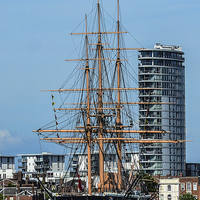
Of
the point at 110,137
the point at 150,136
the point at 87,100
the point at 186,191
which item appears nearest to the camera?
the point at 87,100

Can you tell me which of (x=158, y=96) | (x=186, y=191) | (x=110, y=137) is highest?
(x=158, y=96)

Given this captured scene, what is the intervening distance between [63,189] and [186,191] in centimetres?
5390

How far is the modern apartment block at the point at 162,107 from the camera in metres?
190

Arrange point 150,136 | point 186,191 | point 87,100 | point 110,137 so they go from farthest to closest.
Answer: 1. point 150,136
2. point 186,191
3. point 110,137
4. point 87,100

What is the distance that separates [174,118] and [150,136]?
11.5 m

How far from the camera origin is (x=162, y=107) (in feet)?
635

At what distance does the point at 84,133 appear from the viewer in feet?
332

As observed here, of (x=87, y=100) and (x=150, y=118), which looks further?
(x=150, y=118)

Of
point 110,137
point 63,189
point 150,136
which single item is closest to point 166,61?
point 150,136

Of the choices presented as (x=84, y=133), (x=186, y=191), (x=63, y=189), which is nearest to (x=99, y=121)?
(x=84, y=133)

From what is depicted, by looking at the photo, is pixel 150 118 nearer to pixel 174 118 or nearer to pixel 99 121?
pixel 174 118

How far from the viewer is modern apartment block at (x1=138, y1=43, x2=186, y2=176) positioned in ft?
622

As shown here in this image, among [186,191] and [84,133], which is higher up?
[84,133]

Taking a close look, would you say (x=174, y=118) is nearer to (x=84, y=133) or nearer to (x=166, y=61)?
(x=166, y=61)
